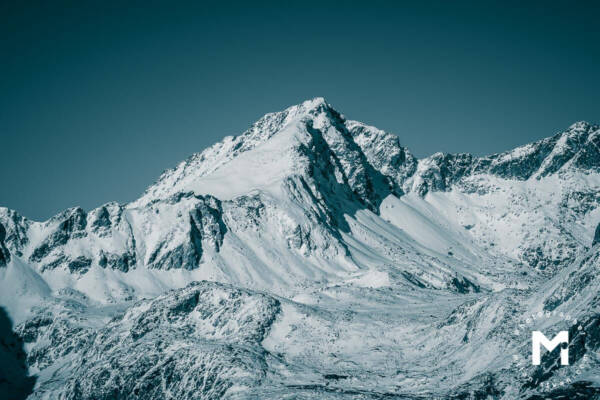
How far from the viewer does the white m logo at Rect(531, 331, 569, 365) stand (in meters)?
65.2

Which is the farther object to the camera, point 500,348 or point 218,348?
point 218,348

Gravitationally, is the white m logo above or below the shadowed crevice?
below

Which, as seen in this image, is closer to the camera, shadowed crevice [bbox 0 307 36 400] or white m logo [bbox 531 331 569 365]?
white m logo [bbox 531 331 569 365]

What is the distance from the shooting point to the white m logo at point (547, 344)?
65.2 meters

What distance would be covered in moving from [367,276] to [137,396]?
93.5 meters

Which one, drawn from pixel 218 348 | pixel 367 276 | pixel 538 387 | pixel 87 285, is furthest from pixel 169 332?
pixel 87 285

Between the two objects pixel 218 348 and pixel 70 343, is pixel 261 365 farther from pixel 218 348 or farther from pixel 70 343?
pixel 70 343

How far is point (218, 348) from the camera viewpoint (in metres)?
91.8

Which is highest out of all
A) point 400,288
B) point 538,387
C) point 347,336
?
point 400,288

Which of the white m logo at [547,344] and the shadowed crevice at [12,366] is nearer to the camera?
the white m logo at [547,344]

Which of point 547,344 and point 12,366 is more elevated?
point 12,366

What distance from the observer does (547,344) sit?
6819 cm

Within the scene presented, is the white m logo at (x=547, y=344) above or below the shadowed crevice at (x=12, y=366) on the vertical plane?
below

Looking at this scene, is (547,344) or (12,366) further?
(12,366)
